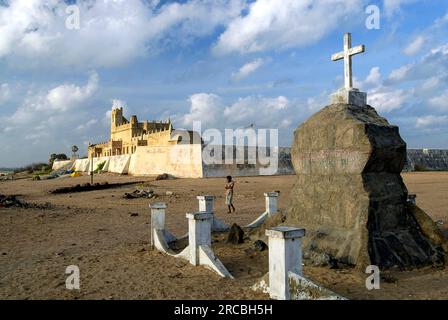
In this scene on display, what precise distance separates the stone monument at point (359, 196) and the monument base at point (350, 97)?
0.06 ft

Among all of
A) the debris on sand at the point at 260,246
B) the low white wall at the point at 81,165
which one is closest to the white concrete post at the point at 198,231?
the debris on sand at the point at 260,246

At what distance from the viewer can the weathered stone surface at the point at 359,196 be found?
5980 millimetres

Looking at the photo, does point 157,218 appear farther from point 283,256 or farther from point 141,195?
point 141,195

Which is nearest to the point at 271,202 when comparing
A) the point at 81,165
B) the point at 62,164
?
the point at 81,165

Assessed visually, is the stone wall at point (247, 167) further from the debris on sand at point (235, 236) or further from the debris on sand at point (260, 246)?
the debris on sand at point (260, 246)

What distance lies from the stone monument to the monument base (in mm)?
18

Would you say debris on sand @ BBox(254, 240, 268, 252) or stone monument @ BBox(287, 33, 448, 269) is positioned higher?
stone monument @ BBox(287, 33, 448, 269)

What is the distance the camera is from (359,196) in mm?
6176

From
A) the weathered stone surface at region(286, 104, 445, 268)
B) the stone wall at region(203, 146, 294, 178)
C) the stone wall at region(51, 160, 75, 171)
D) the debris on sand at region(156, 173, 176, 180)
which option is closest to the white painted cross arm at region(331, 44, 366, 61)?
the weathered stone surface at region(286, 104, 445, 268)

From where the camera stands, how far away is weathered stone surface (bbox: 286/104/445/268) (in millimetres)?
5980

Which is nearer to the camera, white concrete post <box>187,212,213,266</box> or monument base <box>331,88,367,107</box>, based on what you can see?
white concrete post <box>187,212,213,266</box>

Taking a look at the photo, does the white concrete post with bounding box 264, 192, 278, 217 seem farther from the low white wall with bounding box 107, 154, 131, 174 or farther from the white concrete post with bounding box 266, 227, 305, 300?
the low white wall with bounding box 107, 154, 131, 174

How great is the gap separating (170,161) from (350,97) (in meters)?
25.6
